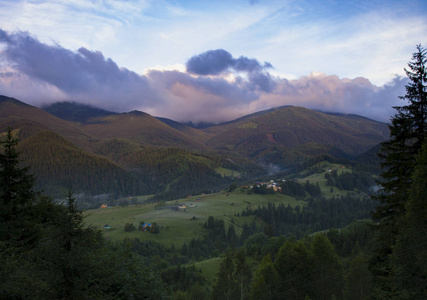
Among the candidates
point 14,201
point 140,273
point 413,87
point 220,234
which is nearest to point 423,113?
point 413,87

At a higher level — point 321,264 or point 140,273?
point 140,273

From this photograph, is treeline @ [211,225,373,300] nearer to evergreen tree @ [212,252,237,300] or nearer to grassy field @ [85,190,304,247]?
evergreen tree @ [212,252,237,300]

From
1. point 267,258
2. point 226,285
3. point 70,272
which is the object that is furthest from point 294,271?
point 70,272

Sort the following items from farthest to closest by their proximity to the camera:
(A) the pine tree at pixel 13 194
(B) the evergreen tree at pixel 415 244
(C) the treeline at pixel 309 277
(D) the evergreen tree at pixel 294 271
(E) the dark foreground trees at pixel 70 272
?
(D) the evergreen tree at pixel 294 271 → (C) the treeline at pixel 309 277 → (A) the pine tree at pixel 13 194 → (B) the evergreen tree at pixel 415 244 → (E) the dark foreground trees at pixel 70 272

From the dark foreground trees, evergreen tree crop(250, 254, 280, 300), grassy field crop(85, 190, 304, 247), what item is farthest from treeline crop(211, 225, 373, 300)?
grassy field crop(85, 190, 304, 247)

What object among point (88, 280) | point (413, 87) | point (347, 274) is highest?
point (413, 87)

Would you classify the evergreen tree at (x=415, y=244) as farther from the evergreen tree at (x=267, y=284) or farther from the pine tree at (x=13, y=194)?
the pine tree at (x=13, y=194)

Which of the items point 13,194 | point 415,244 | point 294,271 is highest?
point 13,194

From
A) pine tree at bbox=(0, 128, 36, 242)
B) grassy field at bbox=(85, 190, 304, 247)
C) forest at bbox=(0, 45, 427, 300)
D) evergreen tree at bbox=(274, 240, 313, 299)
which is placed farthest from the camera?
grassy field at bbox=(85, 190, 304, 247)

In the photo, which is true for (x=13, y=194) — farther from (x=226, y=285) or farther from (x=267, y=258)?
(x=226, y=285)

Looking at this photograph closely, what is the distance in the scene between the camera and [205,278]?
260 ft

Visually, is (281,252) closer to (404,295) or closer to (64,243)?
(404,295)

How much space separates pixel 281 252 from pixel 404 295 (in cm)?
2808

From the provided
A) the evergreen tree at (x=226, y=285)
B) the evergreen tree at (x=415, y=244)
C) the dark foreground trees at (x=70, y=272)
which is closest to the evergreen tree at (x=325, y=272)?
the evergreen tree at (x=226, y=285)
